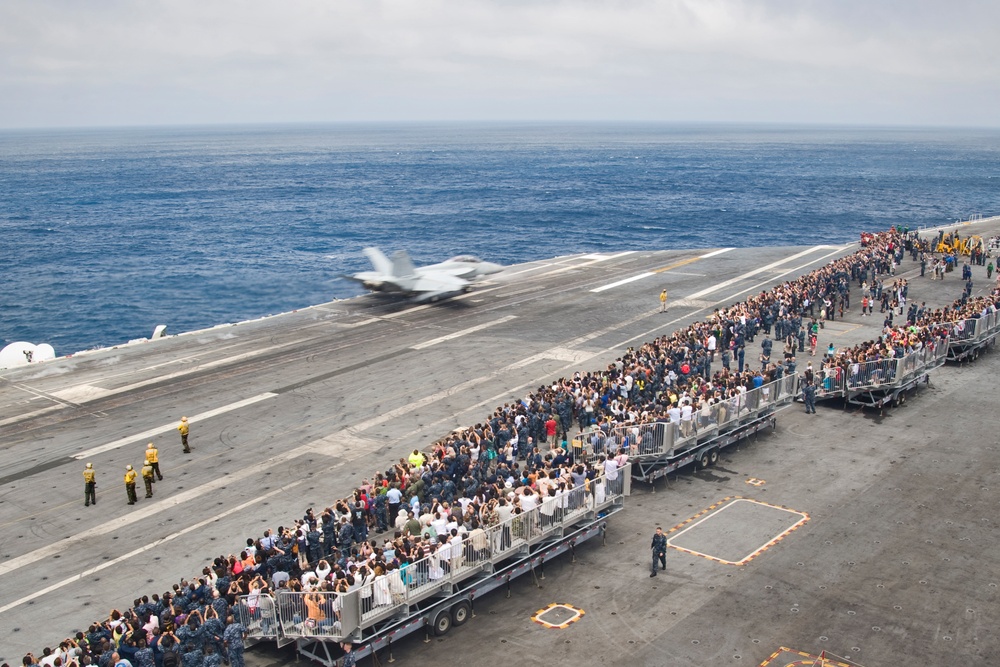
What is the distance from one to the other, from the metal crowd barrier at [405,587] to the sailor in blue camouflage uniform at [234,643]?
0.89 meters

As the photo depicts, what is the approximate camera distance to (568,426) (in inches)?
1112

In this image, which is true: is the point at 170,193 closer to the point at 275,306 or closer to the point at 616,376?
the point at 275,306

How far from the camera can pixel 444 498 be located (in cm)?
2192

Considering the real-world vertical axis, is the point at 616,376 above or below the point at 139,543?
above

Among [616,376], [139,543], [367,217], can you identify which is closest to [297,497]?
[139,543]

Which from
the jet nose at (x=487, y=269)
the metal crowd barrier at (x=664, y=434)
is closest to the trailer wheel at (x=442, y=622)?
the metal crowd barrier at (x=664, y=434)

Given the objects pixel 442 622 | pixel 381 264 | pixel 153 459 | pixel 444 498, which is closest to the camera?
pixel 442 622

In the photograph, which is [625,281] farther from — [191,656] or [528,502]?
[191,656]

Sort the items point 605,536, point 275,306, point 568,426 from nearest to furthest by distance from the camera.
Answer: point 605,536
point 568,426
point 275,306

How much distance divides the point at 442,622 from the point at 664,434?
9610 millimetres

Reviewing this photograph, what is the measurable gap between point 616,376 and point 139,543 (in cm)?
1702

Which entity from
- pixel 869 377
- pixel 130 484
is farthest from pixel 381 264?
pixel 869 377

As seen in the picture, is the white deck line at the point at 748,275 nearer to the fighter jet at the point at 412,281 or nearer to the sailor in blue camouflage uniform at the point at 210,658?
the fighter jet at the point at 412,281

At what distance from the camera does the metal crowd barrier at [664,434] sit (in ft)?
79.1
